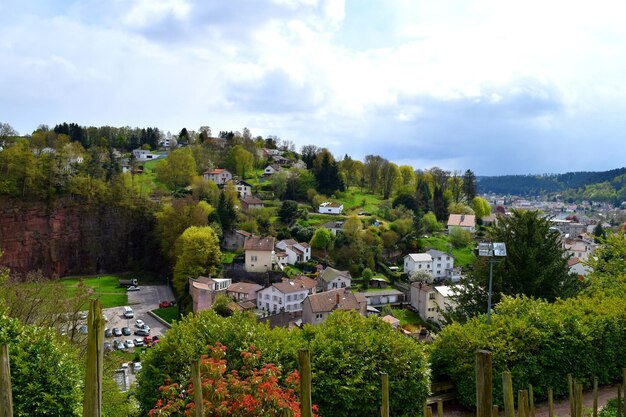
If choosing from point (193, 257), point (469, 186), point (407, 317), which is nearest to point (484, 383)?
point (407, 317)

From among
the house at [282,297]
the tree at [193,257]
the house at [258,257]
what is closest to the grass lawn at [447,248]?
the house at [258,257]

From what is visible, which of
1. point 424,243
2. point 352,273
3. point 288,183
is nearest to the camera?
point 352,273

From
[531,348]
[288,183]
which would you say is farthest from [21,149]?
[531,348]

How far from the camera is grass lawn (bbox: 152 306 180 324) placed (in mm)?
34344

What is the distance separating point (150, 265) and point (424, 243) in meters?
30.7

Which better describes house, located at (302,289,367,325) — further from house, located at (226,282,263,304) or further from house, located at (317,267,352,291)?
house, located at (317,267,352,291)

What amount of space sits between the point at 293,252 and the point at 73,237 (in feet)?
76.5

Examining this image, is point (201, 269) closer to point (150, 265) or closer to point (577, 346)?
point (150, 265)

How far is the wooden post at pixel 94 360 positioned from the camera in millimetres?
2189

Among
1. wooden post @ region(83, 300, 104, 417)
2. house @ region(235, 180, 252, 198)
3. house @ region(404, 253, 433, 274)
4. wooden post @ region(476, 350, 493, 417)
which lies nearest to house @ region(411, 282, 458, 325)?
house @ region(404, 253, 433, 274)

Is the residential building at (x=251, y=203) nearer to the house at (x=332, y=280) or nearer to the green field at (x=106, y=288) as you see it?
the green field at (x=106, y=288)

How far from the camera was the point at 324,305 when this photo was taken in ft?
108

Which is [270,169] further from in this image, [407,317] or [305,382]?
[305,382]

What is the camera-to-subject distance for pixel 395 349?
9586mm
